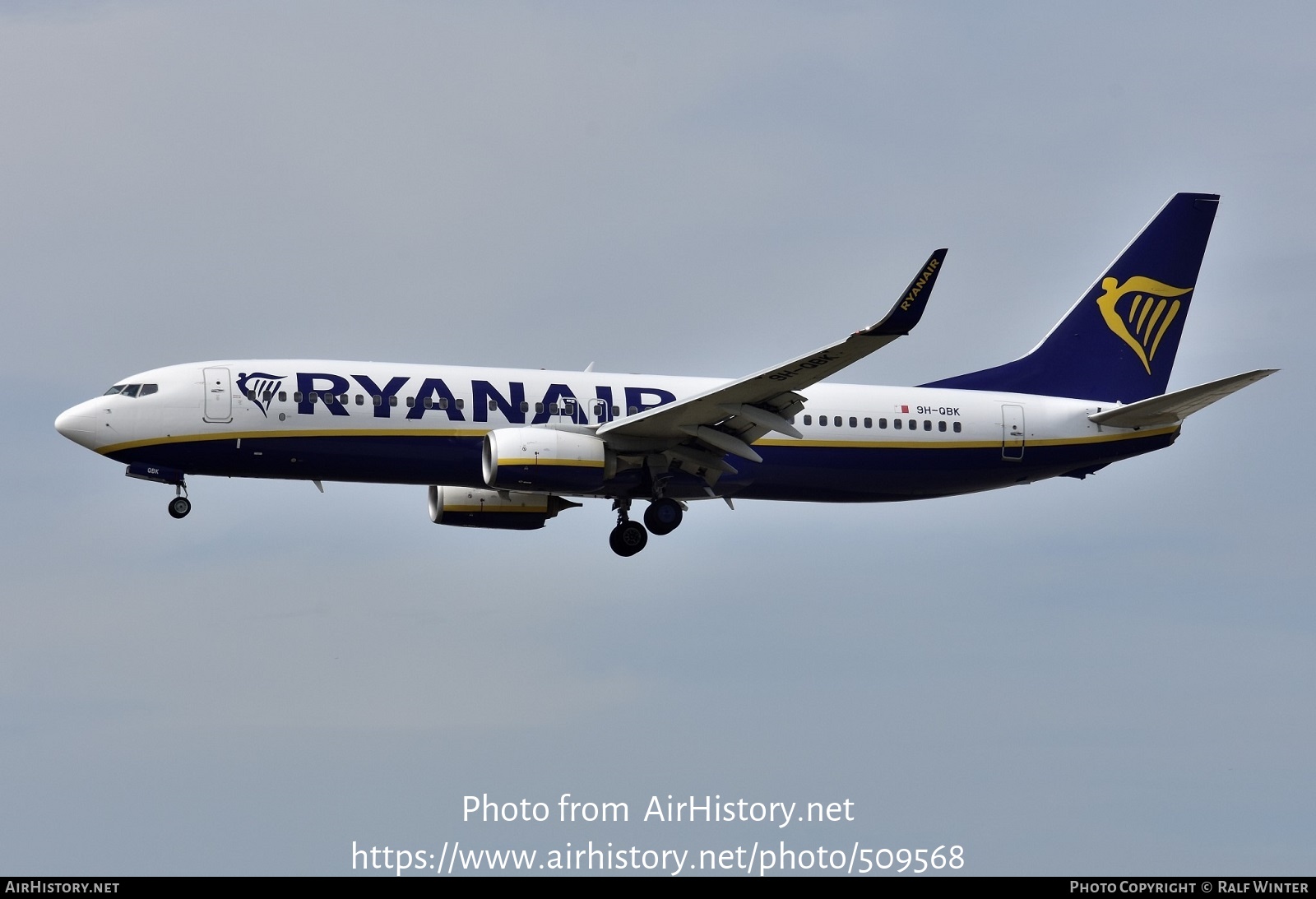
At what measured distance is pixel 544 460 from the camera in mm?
41125

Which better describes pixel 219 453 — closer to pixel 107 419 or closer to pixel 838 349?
pixel 107 419

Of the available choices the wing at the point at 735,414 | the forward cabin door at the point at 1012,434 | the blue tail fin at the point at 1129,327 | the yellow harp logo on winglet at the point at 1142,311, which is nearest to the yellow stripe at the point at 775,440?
the forward cabin door at the point at 1012,434

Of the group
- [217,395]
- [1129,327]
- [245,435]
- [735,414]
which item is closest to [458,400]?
[245,435]

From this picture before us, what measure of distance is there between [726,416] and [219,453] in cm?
1170

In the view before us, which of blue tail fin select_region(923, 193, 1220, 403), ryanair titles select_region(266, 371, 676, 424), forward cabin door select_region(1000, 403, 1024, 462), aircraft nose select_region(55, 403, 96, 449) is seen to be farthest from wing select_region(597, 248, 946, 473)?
aircraft nose select_region(55, 403, 96, 449)

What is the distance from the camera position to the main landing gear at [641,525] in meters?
44.4

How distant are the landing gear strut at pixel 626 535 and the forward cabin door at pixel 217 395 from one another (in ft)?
32.6

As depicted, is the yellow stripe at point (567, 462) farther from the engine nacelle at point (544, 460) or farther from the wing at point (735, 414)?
the wing at point (735, 414)

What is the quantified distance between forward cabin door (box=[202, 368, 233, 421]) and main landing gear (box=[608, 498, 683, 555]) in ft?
32.6

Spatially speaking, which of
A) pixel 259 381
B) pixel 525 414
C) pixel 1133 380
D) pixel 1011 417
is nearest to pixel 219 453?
pixel 259 381

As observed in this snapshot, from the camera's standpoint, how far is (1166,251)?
5112 centimetres

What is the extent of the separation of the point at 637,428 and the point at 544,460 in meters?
2.39

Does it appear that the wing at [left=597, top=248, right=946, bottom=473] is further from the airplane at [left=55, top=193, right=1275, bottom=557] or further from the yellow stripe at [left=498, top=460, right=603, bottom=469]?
the yellow stripe at [left=498, top=460, right=603, bottom=469]

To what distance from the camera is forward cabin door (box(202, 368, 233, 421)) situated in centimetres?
4128
